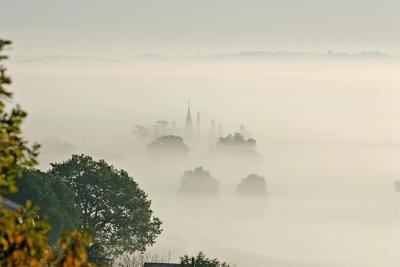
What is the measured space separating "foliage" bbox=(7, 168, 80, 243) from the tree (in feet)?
12.2

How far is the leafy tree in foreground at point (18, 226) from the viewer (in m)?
26.9

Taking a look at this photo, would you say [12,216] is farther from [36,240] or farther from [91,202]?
[91,202]

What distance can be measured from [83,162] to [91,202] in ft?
21.3

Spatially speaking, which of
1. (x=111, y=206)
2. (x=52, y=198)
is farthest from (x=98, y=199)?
(x=52, y=198)

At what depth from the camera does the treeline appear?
130 meters

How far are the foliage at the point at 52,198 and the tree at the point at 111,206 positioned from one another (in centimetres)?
372

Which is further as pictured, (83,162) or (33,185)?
(83,162)

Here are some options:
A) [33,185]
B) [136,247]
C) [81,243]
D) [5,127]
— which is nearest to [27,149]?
[5,127]

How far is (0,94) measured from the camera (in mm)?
27453

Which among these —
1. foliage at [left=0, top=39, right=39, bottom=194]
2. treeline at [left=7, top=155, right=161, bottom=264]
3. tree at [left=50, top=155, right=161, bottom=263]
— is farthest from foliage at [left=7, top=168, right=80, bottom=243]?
foliage at [left=0, top=39, right=39, bottom=194]

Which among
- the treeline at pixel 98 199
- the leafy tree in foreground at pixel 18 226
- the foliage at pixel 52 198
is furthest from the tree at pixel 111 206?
the leafy tree in foreground at pixel 18 226

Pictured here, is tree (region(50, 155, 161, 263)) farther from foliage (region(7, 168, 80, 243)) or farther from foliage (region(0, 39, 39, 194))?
foliage (region(0, 39, 39, 194))

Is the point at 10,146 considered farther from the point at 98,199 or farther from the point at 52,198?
the point at 98,199

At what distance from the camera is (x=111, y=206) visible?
5448 inches
